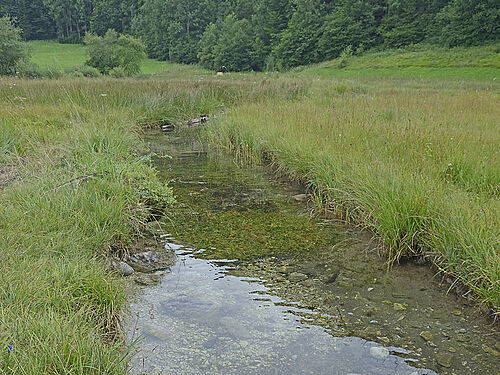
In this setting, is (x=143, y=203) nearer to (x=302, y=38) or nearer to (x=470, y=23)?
(x=470, y=23)

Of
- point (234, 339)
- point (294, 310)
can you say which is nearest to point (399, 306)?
point (294, 310)

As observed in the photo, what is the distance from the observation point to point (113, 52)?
33000mm

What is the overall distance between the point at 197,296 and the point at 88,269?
32.5 inches

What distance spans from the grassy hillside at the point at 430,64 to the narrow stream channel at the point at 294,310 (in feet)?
73.3

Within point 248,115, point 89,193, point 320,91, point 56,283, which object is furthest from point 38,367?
point 320,91

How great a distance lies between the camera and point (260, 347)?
2.54 m

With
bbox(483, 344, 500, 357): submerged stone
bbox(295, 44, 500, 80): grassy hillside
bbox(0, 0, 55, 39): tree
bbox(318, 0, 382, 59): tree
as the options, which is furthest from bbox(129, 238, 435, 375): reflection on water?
bbox(0, 0, 55, 39): tree

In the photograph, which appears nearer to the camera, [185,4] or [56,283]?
[56,283]

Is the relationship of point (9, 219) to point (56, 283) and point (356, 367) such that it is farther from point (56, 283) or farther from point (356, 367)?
point (356, 367)

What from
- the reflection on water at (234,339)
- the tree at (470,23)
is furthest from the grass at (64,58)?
the tree at (470,23)

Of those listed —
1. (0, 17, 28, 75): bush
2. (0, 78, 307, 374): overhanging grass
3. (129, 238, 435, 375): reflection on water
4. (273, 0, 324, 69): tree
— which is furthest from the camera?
(273, 0, 324, 69): tree

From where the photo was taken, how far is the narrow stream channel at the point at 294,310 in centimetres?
241

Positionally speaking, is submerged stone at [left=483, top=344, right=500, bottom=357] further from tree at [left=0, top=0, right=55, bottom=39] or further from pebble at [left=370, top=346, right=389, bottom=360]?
tree at [left=0, top=0, right=55, bottom=39]

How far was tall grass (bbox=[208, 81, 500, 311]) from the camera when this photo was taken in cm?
313
